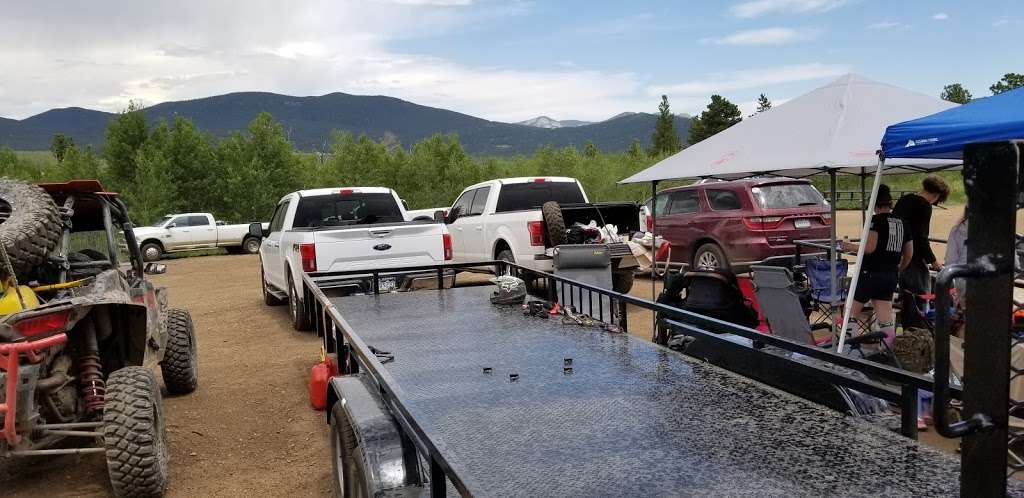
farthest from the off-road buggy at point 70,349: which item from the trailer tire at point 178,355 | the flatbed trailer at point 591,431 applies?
the flatbed trailer at point 591,431

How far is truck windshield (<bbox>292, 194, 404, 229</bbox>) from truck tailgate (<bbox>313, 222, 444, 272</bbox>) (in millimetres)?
764

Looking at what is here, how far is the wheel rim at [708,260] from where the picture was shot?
1218 cm

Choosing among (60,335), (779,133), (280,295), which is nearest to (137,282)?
(60,335)

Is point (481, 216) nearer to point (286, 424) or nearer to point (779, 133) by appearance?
point (779, 133)

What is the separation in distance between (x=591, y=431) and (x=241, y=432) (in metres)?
3.76

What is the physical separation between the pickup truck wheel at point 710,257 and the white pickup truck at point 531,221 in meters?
1.50

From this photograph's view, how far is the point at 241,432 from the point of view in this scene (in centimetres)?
574

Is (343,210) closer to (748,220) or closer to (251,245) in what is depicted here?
(748,220)

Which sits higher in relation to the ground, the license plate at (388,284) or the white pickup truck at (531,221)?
the white pickup truck at (531,221)

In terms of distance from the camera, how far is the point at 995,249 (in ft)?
3.72

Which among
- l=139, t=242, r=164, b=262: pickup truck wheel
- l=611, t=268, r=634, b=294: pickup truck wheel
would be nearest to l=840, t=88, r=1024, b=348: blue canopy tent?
l=611, t=268, r=634, b=294: pickup truck wheel

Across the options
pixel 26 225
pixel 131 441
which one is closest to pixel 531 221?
pixel 26 225

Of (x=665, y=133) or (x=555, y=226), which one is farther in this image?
(x=665, y=133)

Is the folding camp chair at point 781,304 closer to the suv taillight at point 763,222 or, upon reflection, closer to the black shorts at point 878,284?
the black shorts at point 878,284
